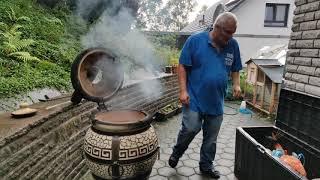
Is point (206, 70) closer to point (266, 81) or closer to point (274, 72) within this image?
point (274, 72)

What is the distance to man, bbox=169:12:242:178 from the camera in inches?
145

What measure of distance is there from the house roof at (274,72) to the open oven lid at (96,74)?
539cm

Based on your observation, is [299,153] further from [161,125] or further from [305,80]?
[161,125]

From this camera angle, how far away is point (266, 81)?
8.50 m

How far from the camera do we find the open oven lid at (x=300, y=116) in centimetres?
340

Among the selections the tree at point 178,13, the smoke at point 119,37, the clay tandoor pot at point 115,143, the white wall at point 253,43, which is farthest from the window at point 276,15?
the tree at point 178,13

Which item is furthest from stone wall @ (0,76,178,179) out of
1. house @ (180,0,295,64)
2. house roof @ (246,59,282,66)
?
house @ (180,0,295,64)

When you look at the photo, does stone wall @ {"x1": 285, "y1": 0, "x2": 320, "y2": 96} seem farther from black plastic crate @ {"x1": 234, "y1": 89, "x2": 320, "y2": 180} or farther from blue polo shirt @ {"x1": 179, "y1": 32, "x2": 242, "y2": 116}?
blue polo shirt @ {"x1": 179, "y1": 32, "x2": 242, "y2": 116}

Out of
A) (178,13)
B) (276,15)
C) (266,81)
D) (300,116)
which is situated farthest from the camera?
(178,13)

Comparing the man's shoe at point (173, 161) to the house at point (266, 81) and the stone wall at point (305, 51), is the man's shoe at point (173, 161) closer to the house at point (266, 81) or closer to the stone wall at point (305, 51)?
the stone wall at point (305, 51)

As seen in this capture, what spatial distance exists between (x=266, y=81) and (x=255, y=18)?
11427mm

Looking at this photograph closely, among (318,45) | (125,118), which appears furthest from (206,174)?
(318,45)

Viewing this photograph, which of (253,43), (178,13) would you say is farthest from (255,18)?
(178,13)

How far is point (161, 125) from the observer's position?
7.06m
